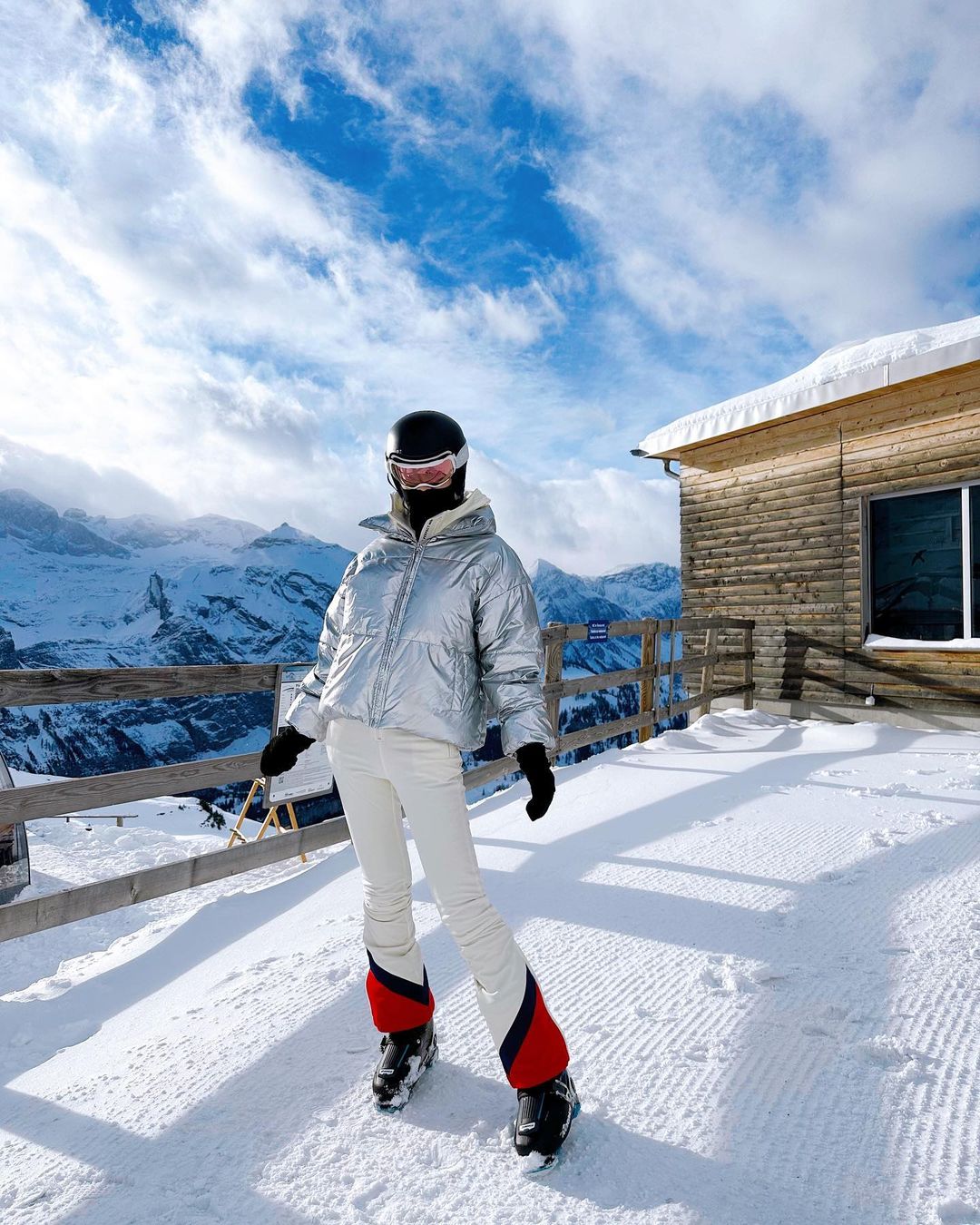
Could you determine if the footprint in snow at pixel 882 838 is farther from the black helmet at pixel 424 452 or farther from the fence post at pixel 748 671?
the fence post at pixel 748 671

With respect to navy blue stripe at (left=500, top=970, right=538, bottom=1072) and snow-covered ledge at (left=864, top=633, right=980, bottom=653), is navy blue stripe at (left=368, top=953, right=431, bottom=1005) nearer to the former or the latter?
navy blue stripe at (left=500, top=970, right=538, bottom=1072)

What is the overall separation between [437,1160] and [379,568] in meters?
1.36

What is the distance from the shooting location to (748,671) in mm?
9008

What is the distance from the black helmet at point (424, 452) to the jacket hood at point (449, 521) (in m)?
0.07

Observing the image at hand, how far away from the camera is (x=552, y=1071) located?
1.68m

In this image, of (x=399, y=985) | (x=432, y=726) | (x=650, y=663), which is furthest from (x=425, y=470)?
(x=650, y=663)

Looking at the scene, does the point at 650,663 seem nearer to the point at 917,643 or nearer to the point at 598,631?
the point at 598,631

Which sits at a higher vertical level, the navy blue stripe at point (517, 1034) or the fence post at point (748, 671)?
the fence post at point (748, 671)

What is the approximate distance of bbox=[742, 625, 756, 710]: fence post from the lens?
901 cm

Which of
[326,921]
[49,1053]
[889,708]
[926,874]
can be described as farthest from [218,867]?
[889,708]

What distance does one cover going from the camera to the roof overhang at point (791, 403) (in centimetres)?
691

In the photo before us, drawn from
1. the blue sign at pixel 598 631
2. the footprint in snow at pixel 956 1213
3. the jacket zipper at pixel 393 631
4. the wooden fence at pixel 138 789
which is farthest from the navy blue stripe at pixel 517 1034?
the blue sign at pixel 598 631

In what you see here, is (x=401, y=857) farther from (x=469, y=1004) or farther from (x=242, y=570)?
(x=242, y=570)

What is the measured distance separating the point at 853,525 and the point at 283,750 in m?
7.74
